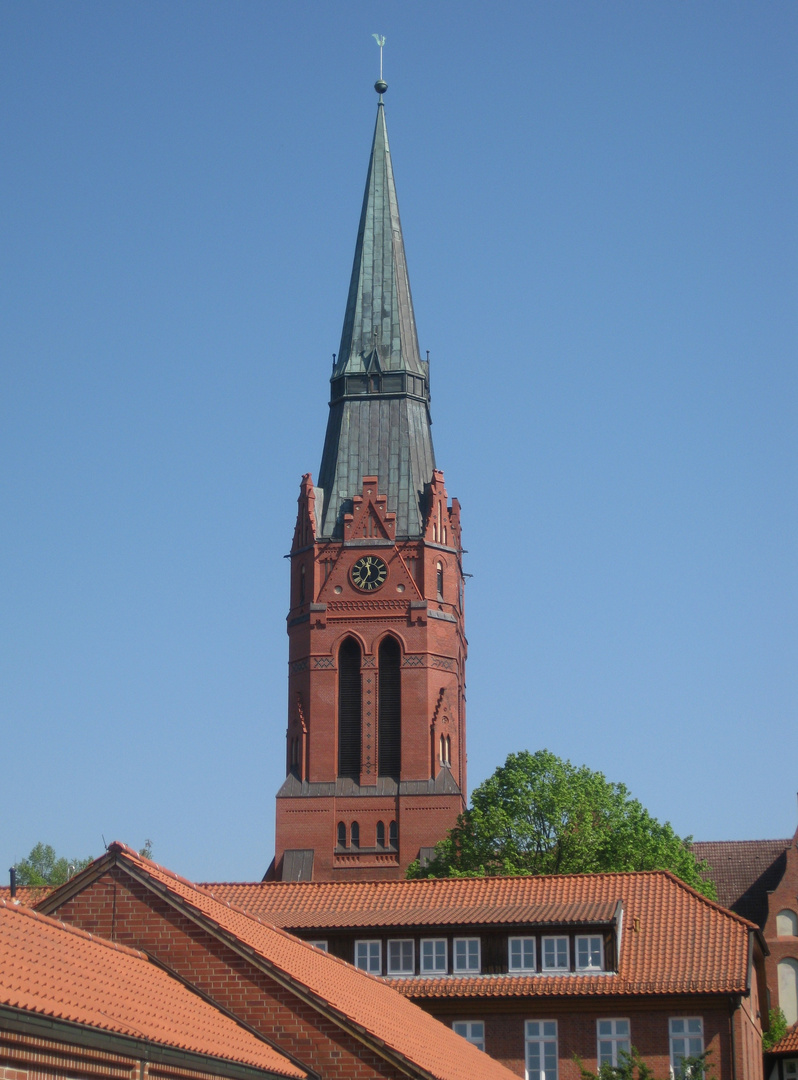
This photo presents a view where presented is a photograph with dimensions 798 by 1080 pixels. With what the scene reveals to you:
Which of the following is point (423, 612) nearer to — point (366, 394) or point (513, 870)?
point (366, 394)

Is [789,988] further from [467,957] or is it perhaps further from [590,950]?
[467,957]

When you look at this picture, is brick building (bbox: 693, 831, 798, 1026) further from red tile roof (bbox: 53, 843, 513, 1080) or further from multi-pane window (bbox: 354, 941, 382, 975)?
red tile roof (bbox: 53, 843, 513, 1080)

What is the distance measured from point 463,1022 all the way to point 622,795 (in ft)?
91.0

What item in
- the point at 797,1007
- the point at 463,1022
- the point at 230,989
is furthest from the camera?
the point at 797,1007

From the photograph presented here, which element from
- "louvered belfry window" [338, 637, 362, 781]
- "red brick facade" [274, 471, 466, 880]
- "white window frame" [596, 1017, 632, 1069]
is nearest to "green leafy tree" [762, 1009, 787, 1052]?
"white window frame" [596, 1017, 632, 1069]

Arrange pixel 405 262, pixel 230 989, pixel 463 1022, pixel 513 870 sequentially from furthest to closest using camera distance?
1. pixel 405 262
2. pixel 513 870
3. pixel 463 1022
4. pixel 230 989

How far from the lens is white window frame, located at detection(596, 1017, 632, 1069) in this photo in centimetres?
4078

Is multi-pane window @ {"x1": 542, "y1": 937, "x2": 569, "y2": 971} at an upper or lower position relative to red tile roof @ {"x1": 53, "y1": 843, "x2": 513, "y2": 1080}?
upper

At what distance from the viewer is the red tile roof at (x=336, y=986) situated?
26797 mm

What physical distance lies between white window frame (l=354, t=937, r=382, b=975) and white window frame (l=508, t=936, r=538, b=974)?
10.6 ft

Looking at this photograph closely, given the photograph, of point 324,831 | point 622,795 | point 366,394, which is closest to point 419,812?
point 324,831

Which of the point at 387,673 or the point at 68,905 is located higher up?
the point at 387,673

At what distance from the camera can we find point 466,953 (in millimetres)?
42156

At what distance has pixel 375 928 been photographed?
4256 cm
